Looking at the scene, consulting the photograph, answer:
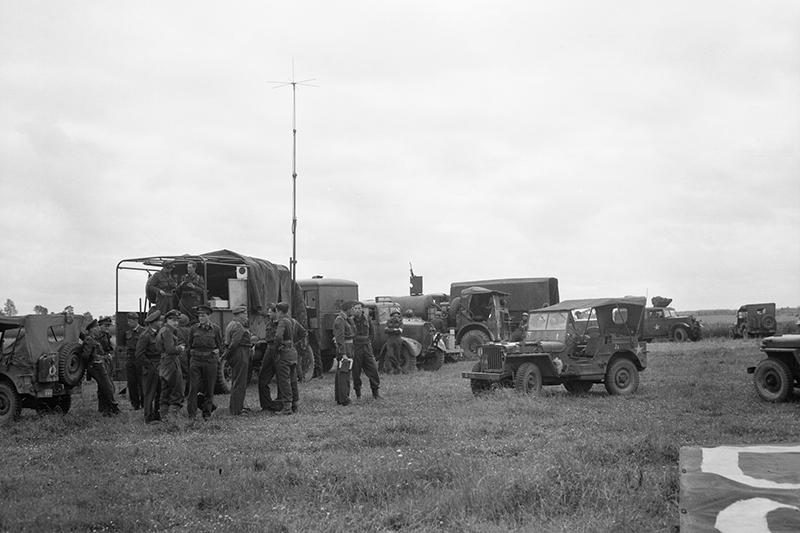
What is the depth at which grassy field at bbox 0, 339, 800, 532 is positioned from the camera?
6473 millimetres

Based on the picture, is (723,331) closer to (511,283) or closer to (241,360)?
(511,283)

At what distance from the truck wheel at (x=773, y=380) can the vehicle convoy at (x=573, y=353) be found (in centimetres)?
214

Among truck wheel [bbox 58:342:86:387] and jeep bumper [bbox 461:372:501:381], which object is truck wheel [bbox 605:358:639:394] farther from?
truck wheel [bbox 58:342:86:387]

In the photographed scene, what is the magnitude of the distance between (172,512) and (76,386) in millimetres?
7263

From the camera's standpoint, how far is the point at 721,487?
203 inches

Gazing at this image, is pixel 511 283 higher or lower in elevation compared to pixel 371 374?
higher

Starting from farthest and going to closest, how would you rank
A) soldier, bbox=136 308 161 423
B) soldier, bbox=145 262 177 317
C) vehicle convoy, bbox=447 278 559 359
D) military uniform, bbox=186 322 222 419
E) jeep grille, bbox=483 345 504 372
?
vehicle convoy, bbox=447 278 559 359 < jeep grille, bbox=483 345 504 372 < soldier, bbox=145 262 177 317 < military uniform, bbox=186 322 222 419 < soldier, bbox=136 308 161 423

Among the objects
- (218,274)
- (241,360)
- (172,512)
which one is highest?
(218,274)

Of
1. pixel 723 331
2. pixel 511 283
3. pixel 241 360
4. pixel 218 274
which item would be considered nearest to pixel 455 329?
pixel 511 283

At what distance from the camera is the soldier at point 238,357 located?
13.0 m

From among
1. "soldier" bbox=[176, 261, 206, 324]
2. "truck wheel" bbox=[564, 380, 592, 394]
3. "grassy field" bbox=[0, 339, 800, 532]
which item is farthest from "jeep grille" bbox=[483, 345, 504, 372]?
"soldier" bbox=[176, 261, 206, 324]

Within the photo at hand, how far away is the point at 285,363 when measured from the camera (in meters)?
13.3

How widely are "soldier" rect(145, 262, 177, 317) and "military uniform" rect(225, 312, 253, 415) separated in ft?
9.51

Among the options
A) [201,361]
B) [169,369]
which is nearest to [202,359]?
[201,361]
